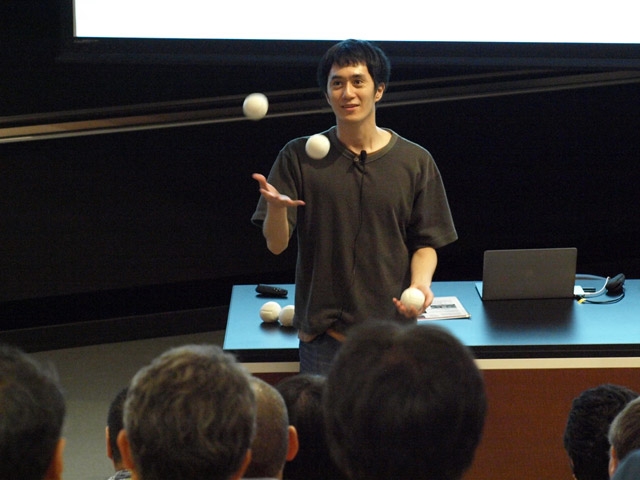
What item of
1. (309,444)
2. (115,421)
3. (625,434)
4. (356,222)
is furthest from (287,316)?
(625,434)

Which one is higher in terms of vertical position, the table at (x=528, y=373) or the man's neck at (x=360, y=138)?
the man's neck at (x=360, y=138)

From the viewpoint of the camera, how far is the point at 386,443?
1.16 m

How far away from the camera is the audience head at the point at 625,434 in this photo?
1557mm

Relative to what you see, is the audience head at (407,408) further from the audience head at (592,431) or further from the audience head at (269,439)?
the audience head at (592,431)

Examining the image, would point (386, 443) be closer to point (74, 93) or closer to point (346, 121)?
point (346, 121)

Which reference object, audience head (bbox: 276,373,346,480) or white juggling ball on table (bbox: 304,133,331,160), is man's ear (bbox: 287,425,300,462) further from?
white juggling ball on table (bbox: 304,133,331,160)

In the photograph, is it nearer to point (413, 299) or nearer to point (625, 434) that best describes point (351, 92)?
point (413, 299)

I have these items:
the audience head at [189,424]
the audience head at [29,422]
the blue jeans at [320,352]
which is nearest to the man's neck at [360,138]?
the blue jeans at [320,352]

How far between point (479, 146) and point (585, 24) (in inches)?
41.4

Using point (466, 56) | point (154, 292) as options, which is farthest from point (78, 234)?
point (466, 56)

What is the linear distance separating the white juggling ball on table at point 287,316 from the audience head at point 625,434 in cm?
149

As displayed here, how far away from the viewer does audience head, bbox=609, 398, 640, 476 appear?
1.56 m

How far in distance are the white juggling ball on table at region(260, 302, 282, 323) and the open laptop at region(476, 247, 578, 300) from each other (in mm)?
682

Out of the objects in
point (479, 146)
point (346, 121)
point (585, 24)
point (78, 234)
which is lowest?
point (78, 234)
